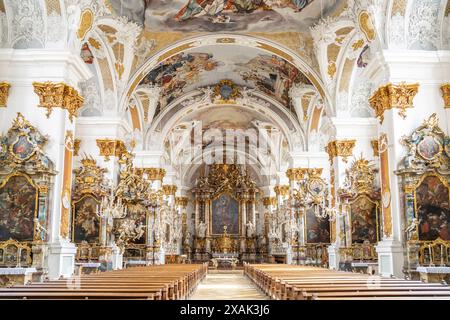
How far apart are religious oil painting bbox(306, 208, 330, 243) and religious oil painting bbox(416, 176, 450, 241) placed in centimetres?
1070

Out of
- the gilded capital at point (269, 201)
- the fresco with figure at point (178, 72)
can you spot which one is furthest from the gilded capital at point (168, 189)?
the gilded capital at point (269, 201)

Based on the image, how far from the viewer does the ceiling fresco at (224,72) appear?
1978cm

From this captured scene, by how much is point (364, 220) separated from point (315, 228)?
5.94 metres

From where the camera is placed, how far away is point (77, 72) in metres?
Answer: 12.0

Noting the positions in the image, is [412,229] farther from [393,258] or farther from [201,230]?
[201,230]

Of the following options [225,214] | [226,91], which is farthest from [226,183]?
[226,91]

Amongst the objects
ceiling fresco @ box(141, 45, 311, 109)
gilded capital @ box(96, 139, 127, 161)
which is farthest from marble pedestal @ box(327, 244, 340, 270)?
gilded capital @ box(96, 139, 127, 161)

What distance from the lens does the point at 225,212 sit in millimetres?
36500

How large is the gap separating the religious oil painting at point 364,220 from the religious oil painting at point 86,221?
7915mm

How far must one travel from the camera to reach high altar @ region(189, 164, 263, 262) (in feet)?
116

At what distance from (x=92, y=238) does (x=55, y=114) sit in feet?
17.3

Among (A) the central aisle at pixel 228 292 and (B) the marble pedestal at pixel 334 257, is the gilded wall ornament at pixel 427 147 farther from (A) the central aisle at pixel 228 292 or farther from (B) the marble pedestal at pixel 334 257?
(B) the marble pedestal at pixel 334 257

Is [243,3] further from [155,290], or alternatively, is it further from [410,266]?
[155,290]

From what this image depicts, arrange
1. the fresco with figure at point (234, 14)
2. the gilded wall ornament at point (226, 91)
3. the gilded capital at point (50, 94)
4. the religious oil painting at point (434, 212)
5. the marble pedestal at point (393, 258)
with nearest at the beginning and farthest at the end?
the religious oil painting at point (434, 212), the marble pedestal at point (393, 258), the gilded capital at point (50, 94), the fresco with figure at point (234, 14), the gilded wall ornament at point (226, 91)
